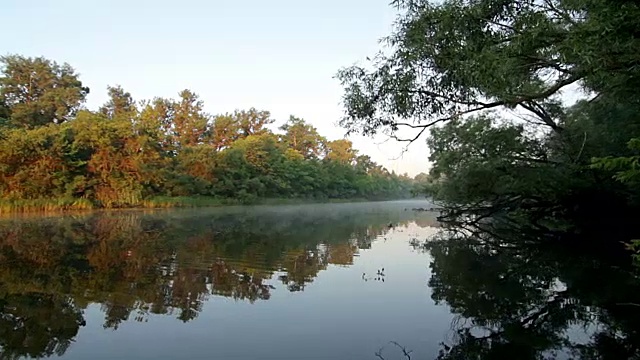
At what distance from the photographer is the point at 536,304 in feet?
25.6

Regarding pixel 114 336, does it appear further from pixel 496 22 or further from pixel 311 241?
pixel 311 241

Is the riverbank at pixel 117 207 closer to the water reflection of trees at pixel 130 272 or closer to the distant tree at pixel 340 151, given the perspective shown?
the water reflection of trees at pixel 130 272

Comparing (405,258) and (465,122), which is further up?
(465,122)

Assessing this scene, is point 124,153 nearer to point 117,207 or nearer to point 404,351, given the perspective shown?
point 117,207

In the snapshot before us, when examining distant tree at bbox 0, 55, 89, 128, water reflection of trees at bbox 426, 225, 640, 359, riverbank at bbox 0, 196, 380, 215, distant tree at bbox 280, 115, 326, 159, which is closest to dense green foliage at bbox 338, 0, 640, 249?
water reflection of trees at bbox 426, 225, 640, 359

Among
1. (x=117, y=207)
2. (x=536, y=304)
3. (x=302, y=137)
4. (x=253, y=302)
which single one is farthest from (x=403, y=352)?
(x=302, y=137)

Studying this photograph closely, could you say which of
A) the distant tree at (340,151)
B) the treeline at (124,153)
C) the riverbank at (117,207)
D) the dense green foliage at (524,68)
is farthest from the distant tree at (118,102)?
the dense green foliage at (524,68)

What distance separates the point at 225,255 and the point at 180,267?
2.16 metres

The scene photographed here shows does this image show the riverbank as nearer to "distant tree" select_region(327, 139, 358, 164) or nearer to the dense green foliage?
"distant tree" select_region(327, 139, 358, 164)

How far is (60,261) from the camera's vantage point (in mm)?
11070

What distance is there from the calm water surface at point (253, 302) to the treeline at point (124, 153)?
19.8m

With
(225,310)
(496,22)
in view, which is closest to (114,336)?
(225,310)

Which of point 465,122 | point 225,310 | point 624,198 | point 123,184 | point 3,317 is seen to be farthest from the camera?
point 123,184

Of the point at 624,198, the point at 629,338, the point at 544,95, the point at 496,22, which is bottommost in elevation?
the point at 629,338
